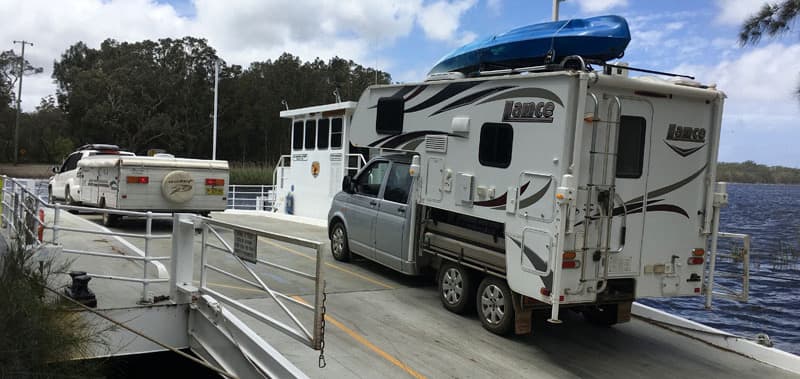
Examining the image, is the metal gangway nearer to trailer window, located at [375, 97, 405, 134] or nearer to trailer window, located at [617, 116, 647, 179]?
trailer window, located at [375, 97, 405, 134]

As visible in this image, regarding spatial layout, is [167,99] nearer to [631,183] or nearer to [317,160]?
[317,160]

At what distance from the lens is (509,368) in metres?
6.23

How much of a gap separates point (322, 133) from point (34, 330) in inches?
545

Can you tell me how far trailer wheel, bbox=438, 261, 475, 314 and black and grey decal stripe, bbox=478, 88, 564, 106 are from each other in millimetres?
→ 2149

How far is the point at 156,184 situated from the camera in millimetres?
13906

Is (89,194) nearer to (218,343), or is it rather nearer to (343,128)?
(343,128)

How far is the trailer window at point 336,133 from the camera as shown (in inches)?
701

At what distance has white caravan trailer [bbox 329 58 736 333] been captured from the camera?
6230 millimetres

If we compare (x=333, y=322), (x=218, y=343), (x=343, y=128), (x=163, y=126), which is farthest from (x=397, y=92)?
(x=163, y=126)

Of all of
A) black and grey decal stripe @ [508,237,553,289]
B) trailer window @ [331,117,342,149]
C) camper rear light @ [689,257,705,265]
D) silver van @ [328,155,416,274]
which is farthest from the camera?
trailer window @ [331,117,342,149]

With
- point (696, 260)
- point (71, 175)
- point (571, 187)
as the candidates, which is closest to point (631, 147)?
point (571, 187)

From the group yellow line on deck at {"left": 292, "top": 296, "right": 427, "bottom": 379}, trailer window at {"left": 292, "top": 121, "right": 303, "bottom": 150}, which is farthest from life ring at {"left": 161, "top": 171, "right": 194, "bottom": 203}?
yellow line on deck at {"left": 292, "top": 296, "right": 427, "bottom": 379}

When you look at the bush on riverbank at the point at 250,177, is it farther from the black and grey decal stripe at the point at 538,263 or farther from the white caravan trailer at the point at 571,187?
the black and grey decal stripe at the point at 538,263

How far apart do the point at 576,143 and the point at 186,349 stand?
498 centimetres
